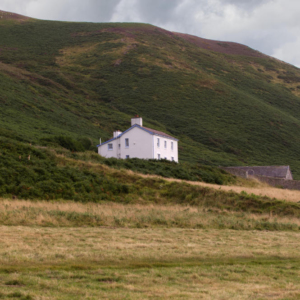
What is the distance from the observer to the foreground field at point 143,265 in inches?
328

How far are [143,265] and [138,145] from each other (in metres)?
49.3

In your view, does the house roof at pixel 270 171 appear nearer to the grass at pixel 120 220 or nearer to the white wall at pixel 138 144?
the white wall at pixel 138 144

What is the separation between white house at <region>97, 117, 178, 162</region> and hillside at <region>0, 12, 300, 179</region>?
8.80 m

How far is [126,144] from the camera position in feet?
201

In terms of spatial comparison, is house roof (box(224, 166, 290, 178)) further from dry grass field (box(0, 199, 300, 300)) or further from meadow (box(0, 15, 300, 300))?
dry grass field (box(0, 199, 300, 300))

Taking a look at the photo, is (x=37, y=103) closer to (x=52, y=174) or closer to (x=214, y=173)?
(x=214, y=173)

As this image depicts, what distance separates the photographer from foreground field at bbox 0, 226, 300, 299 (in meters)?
8.34

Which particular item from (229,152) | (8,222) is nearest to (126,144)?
(229,152)

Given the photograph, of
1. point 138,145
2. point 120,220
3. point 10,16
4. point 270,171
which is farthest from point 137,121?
point 10,16

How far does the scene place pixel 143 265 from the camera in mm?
11094

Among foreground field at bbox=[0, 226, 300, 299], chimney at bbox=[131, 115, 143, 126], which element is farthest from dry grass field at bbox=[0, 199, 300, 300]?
chimney at bbox=[131, 115, 143, 126]

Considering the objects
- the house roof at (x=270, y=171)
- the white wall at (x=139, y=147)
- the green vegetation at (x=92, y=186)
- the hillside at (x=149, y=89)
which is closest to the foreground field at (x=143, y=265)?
the green vegetation at (x=92, y=186)

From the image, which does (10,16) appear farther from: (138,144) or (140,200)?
(140,200)

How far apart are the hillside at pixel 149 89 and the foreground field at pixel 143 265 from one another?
37.3 metres
